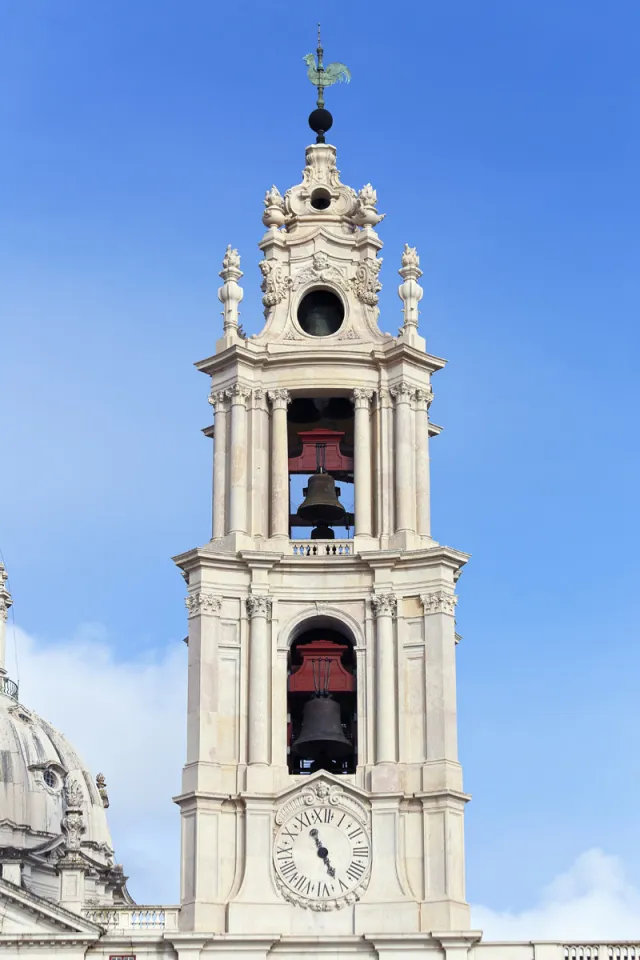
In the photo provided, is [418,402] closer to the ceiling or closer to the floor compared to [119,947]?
closer to the ceiling

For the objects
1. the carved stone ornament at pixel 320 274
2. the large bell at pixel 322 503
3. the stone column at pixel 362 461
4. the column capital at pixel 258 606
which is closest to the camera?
the column capital at pixel 258 606

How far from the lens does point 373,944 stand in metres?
58.7

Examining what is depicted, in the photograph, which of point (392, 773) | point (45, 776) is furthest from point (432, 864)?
point (45, 776)

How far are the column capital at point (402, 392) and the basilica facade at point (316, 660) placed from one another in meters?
0.05

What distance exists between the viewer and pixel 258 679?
200ft

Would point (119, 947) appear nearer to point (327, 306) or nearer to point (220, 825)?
point (220, 825)

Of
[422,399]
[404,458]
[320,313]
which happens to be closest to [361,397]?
[422,399]

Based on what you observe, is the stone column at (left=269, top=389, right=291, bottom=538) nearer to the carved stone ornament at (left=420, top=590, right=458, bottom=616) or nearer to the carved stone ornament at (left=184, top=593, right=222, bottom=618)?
the carved stone ornament at (left=184, top=593, right=222, bottom=618)

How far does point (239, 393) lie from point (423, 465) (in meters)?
4.63

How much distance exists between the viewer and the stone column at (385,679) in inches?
2384

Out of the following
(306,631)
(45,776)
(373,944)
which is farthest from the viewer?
(45,776)

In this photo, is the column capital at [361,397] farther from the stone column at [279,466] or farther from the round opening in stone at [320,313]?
the round opening in stone at [320,313]

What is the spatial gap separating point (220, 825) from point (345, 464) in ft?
33.4

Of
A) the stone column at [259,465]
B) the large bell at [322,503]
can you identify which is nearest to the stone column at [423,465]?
the large bell at [322,503]
